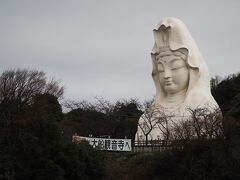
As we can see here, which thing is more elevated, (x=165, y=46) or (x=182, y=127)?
(x=165, y=46)

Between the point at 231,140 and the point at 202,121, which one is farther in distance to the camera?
the point at 202,121

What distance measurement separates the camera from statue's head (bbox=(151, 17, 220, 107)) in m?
25.9

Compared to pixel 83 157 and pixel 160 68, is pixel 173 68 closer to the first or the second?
pixel 160 68

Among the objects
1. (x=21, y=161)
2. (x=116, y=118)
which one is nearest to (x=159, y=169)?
(x=21, y=161)

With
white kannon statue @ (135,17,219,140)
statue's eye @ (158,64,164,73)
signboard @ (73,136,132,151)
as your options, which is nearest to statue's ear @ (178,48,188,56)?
white kannon statue @ (135,17,219,140)

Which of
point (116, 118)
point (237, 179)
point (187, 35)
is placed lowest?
point (237, 179)

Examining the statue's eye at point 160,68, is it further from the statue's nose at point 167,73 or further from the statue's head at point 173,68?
the statue's nose at point 167,73

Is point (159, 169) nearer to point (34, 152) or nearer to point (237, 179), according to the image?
point (237, 179)

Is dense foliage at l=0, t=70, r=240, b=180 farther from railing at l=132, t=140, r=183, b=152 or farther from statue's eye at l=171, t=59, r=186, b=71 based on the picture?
statue's eye at l=171, t=59, r=186, b=71

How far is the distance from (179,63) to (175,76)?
658mm

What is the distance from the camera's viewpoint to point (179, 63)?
86.0 feet

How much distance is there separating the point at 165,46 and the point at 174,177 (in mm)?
8934

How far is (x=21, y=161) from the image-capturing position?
16.3 meters

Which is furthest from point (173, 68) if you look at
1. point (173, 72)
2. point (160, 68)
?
point (160, 68)
